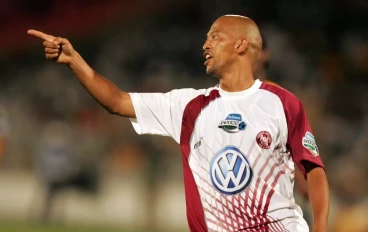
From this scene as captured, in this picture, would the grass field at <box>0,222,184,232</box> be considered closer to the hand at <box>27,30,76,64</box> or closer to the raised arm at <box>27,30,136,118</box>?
the raised arm at <box>27,30,136,118</box>

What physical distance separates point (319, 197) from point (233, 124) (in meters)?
0.59

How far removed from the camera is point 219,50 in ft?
14.0

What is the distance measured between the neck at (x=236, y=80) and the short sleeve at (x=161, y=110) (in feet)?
0.50

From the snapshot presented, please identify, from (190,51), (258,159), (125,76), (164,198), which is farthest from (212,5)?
(258,159)

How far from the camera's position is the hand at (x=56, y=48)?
4125 mm

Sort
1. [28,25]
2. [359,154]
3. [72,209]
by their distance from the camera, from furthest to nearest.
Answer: [28,25], [72,209], [359,154]

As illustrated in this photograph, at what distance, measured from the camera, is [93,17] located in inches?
548

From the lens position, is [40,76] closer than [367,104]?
No

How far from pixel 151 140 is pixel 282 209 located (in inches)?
312

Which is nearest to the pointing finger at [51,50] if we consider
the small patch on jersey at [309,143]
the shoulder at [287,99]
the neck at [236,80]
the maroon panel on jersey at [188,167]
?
the maroon panel on jersey at [188,167]

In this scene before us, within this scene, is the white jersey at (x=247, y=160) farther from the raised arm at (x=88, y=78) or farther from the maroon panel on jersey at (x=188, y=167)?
the raised arm at (x=88, y=78)

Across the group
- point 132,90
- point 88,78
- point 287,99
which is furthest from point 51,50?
point 132,90

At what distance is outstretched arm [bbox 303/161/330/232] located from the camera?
3.87 m

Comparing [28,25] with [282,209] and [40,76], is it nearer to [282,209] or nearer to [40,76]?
[40,76]
